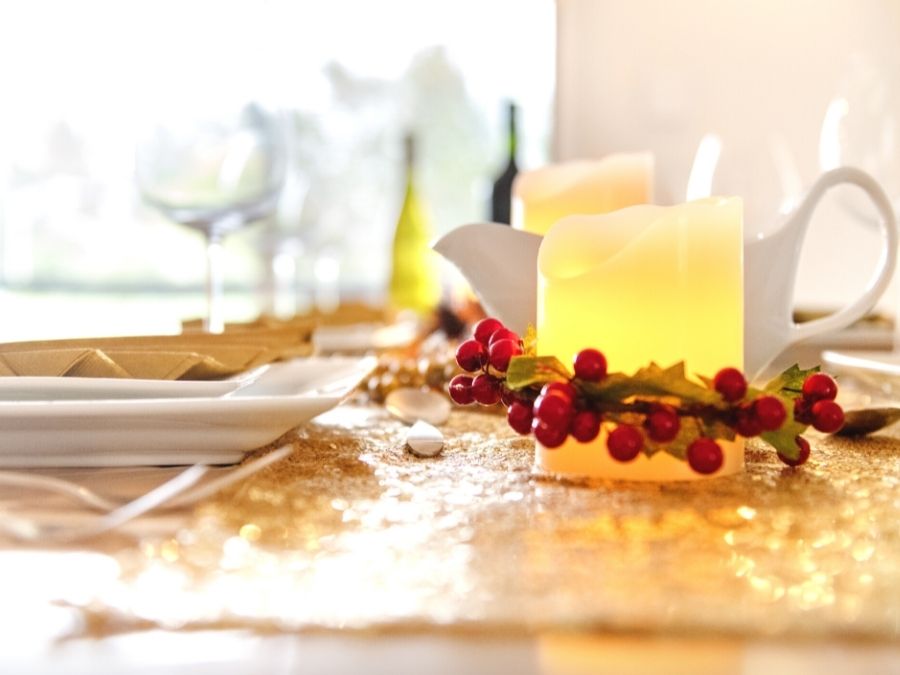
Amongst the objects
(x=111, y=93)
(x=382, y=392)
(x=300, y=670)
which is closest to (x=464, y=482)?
(x=300, y=670)

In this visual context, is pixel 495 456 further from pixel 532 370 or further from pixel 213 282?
pixel 213 282

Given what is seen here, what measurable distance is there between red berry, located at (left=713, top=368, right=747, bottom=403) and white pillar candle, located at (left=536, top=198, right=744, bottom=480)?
0.04m

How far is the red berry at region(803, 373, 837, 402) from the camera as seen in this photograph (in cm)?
44

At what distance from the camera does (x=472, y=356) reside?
48 centimetres

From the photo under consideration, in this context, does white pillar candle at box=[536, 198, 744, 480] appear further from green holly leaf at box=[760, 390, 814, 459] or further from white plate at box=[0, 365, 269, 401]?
white plate at box=[0, 365, 269, 401]

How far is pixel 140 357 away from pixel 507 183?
4.48ft

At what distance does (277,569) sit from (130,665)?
7 centimetres

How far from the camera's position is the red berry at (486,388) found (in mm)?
469

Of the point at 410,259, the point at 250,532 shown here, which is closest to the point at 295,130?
the point at 410,259

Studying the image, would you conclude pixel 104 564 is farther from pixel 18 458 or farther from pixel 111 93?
pixel 111 93

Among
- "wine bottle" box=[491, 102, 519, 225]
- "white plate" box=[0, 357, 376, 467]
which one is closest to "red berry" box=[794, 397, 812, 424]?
"white plate" box=[0, 357, 376, 467]

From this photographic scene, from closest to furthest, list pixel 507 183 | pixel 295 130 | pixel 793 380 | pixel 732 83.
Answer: pixel 793 380 < pixel 507 183 < pixel 732 83 < pixel 295 130

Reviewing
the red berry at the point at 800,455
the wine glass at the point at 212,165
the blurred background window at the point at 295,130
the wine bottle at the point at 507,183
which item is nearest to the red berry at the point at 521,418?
the red berry at the point at 800,455

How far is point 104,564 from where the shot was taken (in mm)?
290
